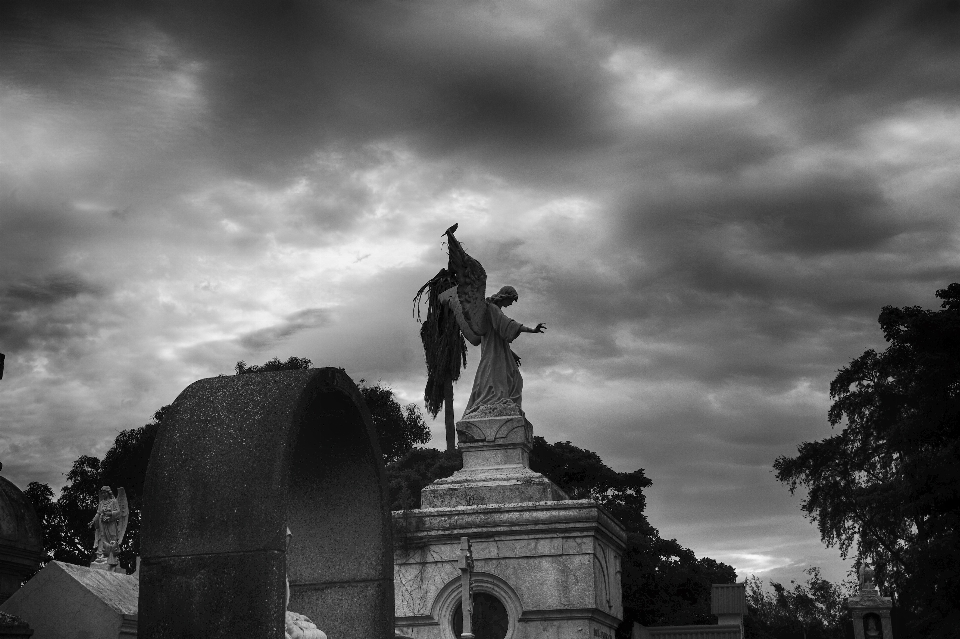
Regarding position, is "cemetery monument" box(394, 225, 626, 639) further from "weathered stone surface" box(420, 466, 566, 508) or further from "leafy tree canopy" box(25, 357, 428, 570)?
"leafy tree canopy" box(25, 357, 428, 570)

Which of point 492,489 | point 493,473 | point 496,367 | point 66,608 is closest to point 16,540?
point 66,608

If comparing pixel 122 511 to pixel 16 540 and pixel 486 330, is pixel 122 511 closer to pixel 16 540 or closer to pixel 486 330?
pixel 16 540

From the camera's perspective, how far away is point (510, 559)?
13414 mm

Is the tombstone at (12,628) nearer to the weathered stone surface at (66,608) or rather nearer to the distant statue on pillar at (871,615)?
the weathered stone surface at (66,608)

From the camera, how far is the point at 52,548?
38688 mm

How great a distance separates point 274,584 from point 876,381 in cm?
2941

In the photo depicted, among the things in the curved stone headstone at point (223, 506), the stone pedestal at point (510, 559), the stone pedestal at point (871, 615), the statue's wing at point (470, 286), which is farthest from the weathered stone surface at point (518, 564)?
the stone pedestal at point (871, 615)

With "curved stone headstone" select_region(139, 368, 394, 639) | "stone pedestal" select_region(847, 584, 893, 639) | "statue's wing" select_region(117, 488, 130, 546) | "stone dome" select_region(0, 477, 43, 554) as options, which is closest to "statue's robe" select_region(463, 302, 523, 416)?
"statue's wing" select_region(117, 488, 130, 546)

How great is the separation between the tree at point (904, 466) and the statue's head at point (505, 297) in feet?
27.2

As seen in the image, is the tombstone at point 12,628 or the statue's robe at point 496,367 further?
the statue's robe at point 496,367

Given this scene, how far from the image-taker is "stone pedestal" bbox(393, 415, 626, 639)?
1314 centimetres

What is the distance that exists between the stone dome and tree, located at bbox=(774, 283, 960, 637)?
48.3ft

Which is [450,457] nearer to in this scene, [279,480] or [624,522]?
[624,522]

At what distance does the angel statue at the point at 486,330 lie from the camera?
14820 mm
